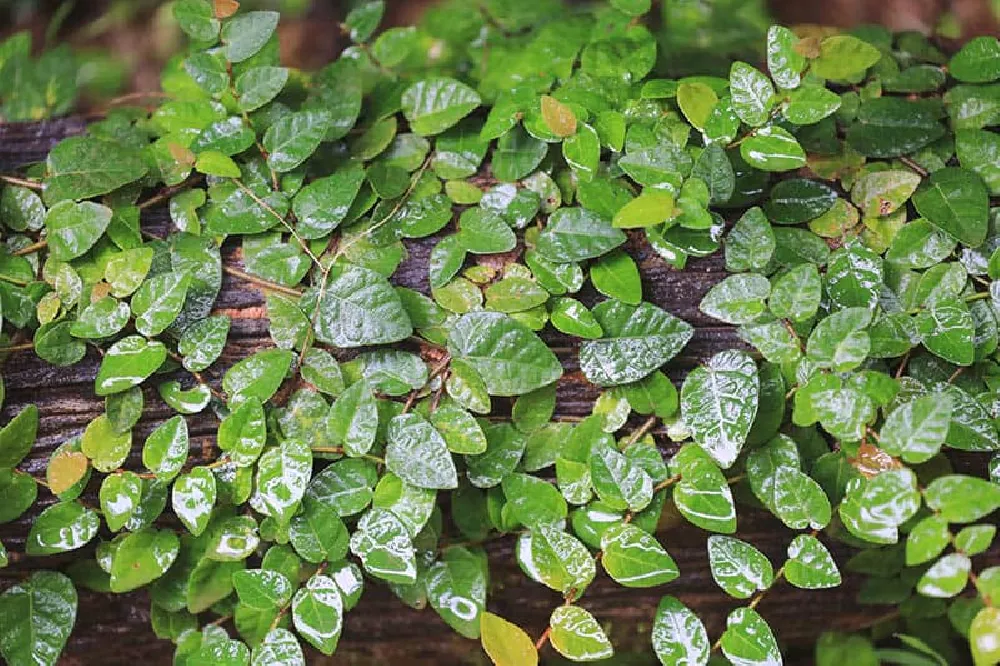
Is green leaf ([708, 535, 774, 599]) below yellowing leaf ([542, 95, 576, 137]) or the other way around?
below

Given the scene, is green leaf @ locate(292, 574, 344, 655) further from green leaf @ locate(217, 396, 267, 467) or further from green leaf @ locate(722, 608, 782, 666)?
green leaf @ locate(722, 608, 782, 666)

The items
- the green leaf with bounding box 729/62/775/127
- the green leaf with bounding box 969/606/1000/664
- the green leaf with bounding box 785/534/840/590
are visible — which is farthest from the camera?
the green leaf with bounding box 729/62/775/127

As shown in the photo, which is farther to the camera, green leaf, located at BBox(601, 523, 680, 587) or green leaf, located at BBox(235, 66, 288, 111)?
green leaf, located at BBox(235, 66, 288, 111)

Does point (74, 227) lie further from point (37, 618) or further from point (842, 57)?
point (842, 57)

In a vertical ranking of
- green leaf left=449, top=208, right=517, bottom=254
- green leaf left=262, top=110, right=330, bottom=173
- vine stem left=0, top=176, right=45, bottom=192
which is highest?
green leaf left=262, top=110, right=330, bottom=173

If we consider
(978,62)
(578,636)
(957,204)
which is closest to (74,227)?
(578,636)

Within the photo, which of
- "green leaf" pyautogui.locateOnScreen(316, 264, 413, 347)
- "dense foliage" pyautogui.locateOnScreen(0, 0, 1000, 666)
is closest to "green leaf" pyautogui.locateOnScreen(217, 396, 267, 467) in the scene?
"dense foliage" pyautogui.locateOnScreen(0, 0, 1000, 666)

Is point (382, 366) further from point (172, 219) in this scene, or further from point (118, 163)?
point (118, 163)
